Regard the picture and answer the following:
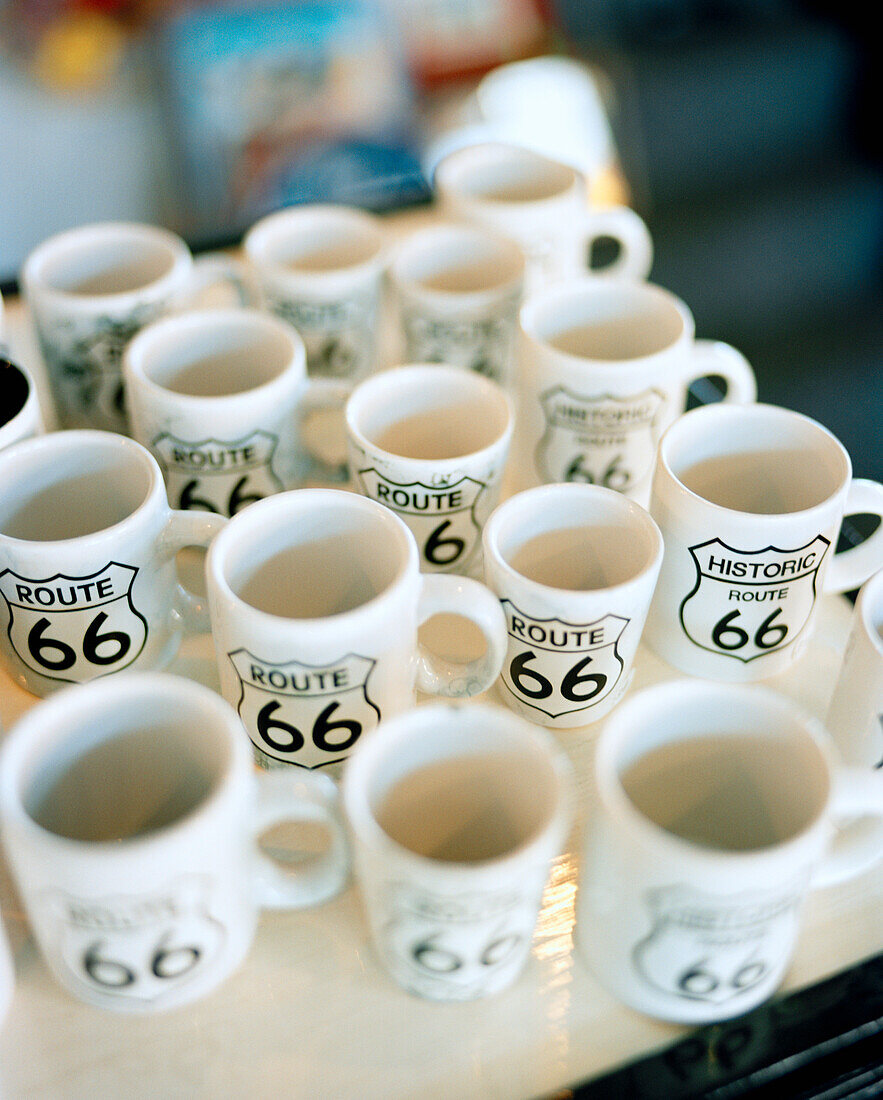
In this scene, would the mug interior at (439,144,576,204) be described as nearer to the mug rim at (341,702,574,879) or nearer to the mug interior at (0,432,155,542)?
the mug interior at (0,432,155,542)

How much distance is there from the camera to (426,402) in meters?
0.80

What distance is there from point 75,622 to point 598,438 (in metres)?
0.36

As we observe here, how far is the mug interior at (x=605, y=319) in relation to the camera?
86 centimetres

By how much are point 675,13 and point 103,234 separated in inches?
40.8

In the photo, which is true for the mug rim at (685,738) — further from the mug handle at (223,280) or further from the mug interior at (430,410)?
the mug handle at (223,280)

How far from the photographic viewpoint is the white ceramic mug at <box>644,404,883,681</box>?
2.20 feet

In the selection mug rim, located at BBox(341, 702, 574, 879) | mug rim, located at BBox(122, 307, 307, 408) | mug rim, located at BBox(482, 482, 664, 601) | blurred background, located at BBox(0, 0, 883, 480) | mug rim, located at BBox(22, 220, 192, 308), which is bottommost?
blurred background, located at BBox(0, 0, 883, 480)

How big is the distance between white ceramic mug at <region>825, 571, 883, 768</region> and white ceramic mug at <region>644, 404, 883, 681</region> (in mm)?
58

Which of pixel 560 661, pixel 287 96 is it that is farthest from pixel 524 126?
pixel 560 661

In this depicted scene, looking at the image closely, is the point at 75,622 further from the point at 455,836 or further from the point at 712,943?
the point at 712,943

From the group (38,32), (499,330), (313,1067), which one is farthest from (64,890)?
(38,32)

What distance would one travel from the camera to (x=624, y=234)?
101 centimetres

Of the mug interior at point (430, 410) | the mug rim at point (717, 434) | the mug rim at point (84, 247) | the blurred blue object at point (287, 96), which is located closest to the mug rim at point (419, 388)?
the mug interior at point (430, 410)

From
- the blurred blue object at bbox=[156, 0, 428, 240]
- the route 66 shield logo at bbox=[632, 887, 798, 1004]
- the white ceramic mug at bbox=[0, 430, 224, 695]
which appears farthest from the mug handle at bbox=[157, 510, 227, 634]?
the blurred blue object at bbox=[156, 0, 428, 240]
